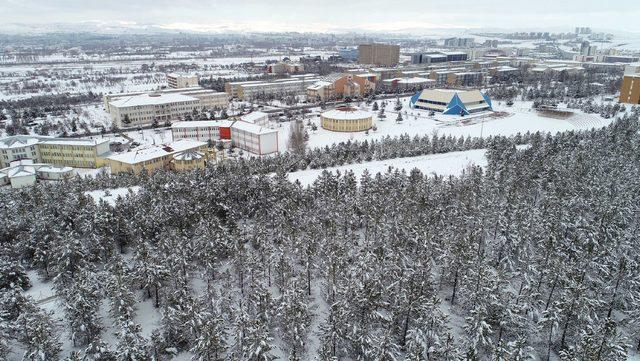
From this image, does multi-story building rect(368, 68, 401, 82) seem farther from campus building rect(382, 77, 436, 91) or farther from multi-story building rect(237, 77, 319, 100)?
multi-story building rect(237, 77, 319, 100)

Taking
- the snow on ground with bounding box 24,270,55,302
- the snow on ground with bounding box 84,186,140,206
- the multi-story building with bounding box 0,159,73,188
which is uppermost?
the snow on ground with bounding box 84,186,140,206

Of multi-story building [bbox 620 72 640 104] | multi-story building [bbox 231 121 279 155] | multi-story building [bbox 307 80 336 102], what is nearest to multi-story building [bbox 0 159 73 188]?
multi-story building [bbox 231 121 279 155]

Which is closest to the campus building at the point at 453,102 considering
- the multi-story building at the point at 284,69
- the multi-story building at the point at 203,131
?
the multi-story building at the point at 203,131

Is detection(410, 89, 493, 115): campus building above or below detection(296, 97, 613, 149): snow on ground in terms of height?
above

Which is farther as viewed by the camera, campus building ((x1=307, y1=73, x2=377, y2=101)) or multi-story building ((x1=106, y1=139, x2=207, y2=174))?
campus building ((x1=307, y1=73, x2=377, y2=101))

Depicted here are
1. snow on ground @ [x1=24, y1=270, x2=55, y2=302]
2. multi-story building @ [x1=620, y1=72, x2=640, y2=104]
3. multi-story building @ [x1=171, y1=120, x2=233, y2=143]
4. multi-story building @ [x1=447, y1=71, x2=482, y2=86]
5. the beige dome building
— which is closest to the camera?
snow on ground @ [x1=24, y1=270, x2=55, y2=302]

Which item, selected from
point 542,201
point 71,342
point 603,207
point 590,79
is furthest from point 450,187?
point 590,79

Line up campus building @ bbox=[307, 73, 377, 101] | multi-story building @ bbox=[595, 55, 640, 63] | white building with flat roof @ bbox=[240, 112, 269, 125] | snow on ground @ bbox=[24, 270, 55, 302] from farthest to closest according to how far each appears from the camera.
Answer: multi-story building @ bbox=[595, 55, 640, 63] < campus building @ bbox=[307, 73, 377, 101] < white building with flat roof @ bbox=[240, 112, 269, 125] < snow on ground @ bbox=[24, 270, 55, 302]
